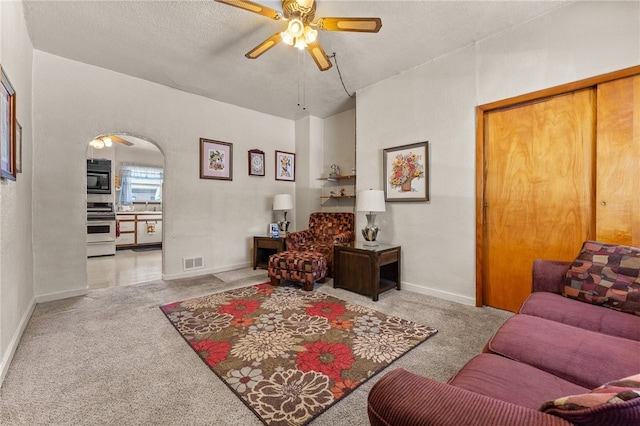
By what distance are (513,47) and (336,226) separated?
291cm

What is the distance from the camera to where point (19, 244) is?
2.24m

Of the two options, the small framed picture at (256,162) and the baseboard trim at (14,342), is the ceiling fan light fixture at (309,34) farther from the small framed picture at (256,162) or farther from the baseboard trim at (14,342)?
the baseboard trim at (14,342)

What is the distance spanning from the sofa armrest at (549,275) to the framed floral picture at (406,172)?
1360 millimetres

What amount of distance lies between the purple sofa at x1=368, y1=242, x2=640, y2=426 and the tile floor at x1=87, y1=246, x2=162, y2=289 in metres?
4.05

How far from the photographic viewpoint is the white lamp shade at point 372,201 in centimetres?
318

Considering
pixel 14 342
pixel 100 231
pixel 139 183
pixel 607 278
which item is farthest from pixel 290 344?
pixel 139 183

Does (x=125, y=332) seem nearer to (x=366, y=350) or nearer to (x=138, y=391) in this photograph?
(x=138, y=391)

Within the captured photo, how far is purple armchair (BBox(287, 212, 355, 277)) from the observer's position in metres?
3.80

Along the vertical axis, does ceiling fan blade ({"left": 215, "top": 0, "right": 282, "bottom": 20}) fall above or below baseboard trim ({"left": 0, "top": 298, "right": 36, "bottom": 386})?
above

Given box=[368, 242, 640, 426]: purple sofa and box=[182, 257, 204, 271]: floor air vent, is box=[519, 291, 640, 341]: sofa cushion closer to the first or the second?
box=[368, 242, 640, 426]: purple sofa

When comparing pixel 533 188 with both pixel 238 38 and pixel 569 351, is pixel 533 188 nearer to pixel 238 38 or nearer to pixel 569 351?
pixel 569 351

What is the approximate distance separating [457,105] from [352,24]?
1494 mm

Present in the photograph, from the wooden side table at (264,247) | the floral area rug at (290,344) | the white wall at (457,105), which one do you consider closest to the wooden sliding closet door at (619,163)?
the white wall at (457,105)

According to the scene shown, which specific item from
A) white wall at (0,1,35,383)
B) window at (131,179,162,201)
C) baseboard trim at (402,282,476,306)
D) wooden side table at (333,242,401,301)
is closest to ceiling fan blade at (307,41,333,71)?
wooden side table at (333,242,401,301)
